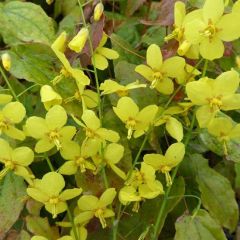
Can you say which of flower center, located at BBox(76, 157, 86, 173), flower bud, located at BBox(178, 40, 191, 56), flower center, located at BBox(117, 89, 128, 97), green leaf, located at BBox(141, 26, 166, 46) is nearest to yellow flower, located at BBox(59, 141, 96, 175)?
flower center, located at BBox(76, 157, 86, 173)

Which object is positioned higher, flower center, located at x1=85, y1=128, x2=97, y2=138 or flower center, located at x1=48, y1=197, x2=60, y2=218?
flower center, located at x1=85, y1=128, x2=97, y2=138

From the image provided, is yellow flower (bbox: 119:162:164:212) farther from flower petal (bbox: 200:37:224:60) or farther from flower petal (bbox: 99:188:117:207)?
flower petal (bbox: 200:37:224:60)

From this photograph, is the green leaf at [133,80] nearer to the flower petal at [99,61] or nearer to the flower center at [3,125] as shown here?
the flower petal at [99,61]

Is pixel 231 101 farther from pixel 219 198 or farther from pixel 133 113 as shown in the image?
pixel 219 198

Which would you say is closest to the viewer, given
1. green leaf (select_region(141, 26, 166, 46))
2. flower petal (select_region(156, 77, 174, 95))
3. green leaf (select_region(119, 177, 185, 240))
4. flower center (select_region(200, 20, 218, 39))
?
flower center (select_region(200, 20, 218, 39))

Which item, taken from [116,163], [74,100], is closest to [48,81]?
[74,100]

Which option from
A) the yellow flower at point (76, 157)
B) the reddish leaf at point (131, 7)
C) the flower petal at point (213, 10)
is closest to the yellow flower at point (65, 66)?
the yellow flower at point (76, 157)
